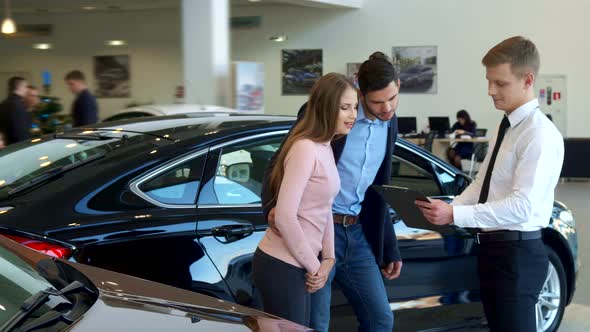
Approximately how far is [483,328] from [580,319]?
4.21 ft

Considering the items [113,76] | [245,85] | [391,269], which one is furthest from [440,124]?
[391,269]

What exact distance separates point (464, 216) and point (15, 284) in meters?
1.73

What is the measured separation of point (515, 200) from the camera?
3307mm

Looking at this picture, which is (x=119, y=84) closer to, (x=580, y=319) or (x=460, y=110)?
(x=460, y=110)

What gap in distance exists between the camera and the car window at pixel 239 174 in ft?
13.5

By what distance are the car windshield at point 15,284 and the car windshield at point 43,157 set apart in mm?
1180

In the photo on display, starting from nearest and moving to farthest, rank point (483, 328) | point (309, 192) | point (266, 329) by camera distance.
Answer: point (266, 329) → point (309, 192) → point (483, 328)

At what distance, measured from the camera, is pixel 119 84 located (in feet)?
69.4

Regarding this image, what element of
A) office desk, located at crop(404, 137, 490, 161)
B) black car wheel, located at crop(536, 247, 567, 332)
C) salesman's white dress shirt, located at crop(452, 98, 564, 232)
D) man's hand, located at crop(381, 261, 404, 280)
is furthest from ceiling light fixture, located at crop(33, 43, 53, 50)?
salesman's white dress shirt, located at crop(452, 98, 564, 232)

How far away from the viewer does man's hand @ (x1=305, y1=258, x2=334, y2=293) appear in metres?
3.32

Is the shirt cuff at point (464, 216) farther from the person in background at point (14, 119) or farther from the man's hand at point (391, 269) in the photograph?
the person in background at point (14, 119)

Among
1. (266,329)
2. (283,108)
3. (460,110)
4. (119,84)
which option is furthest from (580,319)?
(119,84)

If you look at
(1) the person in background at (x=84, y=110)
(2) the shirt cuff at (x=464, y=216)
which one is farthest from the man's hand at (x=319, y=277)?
(1) the person in background at (x=84, y=110)

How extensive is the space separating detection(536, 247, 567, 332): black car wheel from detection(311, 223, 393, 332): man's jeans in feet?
6.32
